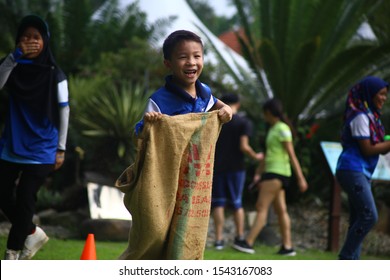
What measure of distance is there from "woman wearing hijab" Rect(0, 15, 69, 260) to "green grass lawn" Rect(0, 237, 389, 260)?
2.92ft

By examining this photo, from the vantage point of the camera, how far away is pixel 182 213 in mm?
4457

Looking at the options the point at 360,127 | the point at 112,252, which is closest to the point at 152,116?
the point at 360,127

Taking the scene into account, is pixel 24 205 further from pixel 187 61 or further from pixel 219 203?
pixel 219 203

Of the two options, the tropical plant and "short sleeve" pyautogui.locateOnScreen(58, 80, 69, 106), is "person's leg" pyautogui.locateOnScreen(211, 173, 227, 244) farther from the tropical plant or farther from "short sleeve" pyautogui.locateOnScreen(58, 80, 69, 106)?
"short sleeve" pyautogui.locateOnScreen(58, 80, 69, 106)

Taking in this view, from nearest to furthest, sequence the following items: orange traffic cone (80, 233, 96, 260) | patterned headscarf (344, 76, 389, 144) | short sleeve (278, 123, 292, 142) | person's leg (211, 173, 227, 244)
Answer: orange traffic cone (80, 233, 96, 260)
patterned headscarf (344, 76, 389, 144)
short sleeve (278, 123, 292, 142)
person's leg (211, 173, 227, 244)

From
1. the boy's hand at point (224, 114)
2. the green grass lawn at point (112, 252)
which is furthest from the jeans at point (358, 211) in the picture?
the boy's hand at point (224, 114)

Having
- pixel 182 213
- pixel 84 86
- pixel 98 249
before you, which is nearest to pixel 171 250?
pixel 182 213

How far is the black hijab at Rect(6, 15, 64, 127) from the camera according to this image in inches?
231

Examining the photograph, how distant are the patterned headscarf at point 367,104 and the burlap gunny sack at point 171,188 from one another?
→ 7.39ft

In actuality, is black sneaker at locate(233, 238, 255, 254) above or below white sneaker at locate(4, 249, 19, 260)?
below

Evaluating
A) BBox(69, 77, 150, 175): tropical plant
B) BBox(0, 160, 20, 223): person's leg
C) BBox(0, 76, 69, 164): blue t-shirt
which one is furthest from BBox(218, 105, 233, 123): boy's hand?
BBox(69, 77, 150, 175): tropical plant

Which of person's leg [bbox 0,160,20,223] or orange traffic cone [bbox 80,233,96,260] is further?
person's leg [bbox 0,160,20,223]

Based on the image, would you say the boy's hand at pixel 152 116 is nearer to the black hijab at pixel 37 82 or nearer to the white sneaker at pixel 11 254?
the black hijab at pixel 37 82

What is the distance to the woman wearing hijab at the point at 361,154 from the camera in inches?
245
